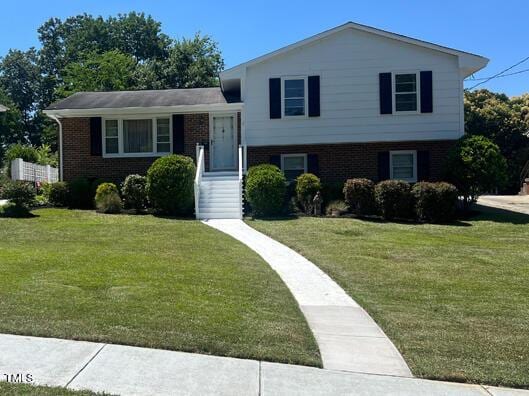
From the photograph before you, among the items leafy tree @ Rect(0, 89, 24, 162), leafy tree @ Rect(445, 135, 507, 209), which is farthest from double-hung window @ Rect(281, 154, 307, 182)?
leafy tree @ Rect(0, 89, 24, 162)

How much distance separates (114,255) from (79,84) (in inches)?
1448

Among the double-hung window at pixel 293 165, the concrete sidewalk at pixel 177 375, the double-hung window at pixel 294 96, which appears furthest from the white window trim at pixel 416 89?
the concrete sidewalk at pixel 177 375

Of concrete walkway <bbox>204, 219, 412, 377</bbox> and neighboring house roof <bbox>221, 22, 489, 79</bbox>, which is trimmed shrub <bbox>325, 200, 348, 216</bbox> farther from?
concrete walkway <bbox>204, 219, 412, 377</bbox>

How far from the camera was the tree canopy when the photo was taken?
141ft

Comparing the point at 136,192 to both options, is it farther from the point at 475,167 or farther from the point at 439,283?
the point at 439,283

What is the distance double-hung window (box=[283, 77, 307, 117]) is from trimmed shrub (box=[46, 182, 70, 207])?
8399 millimetres

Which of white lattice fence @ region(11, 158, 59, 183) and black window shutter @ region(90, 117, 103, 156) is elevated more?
black window shutter @ region(90, 117, 103, 156)

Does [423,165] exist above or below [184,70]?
below

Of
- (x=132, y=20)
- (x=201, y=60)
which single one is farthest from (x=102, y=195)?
(x=132, y=20)

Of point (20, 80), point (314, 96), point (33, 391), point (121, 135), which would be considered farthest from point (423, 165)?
point (20, 80)

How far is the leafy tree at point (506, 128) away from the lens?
37406 mm

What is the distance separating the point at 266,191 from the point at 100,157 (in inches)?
301

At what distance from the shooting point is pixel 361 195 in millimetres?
17094

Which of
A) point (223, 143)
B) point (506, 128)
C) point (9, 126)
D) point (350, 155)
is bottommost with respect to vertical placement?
point (350, 155)
